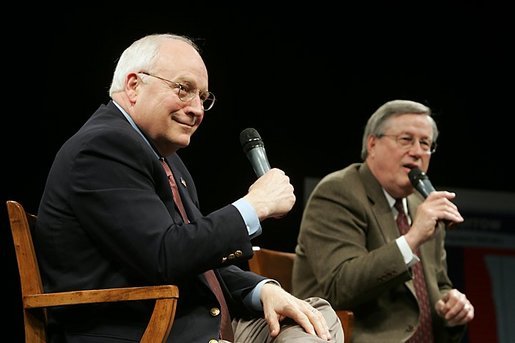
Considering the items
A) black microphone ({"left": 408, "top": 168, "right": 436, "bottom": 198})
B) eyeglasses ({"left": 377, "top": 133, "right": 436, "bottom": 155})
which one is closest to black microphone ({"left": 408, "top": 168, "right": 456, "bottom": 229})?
black microphone ({"left": 408, "top": 168, "right": 436, "bottom": 198})

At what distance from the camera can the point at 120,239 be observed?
1.77m

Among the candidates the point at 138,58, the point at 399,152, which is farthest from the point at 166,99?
the point at 399,152

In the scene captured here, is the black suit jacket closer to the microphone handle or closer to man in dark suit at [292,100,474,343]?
the microphone handle

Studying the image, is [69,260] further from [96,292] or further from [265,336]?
[265,336]

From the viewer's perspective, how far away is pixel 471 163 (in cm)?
477

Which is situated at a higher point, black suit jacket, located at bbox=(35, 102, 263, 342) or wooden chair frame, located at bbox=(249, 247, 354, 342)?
black suit jacket, located at bbox=(35, 102, 263, 342)

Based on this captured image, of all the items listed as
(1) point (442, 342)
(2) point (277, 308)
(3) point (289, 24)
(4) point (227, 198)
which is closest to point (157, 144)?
(2) point (277, 308)

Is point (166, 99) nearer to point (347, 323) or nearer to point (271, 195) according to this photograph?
point (271, 195)

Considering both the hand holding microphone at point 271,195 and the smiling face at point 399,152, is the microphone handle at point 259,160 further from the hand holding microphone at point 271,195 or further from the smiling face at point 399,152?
the smiling face at point 399,152

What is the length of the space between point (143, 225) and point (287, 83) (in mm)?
2778

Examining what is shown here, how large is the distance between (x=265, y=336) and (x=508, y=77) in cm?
319

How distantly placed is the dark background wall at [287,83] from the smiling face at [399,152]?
104 centimetres

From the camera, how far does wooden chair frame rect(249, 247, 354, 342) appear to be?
9.09 ft

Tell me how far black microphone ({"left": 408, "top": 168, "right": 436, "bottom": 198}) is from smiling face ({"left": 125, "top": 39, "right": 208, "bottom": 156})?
4.21ft
